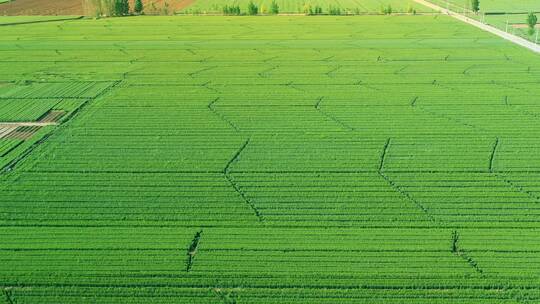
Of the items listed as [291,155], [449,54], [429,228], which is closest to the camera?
[429,228]

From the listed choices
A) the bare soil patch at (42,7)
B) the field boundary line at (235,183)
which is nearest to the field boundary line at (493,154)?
the field boundary line at (235,183)

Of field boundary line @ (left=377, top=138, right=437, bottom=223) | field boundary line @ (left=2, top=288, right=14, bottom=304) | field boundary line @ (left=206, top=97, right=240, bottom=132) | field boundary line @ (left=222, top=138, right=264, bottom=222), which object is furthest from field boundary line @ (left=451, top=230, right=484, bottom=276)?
field boundary line @ (left=2, top=288, right=14, bottom=304)

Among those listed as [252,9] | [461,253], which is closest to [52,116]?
[461,253]

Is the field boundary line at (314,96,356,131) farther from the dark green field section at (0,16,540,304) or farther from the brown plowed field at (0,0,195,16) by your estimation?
the brown plowed field at (0,0,195,16)

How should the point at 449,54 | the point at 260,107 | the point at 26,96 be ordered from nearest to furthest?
1. the point at 260,107
2. the point at 26,96
3. the point at 449,54

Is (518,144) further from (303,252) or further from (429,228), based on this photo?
(303,252)

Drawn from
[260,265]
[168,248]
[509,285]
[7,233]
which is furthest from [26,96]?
[509,285]

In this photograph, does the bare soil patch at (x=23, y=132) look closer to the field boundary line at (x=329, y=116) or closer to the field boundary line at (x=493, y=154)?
the field boundary line at (x=329, y=116)
